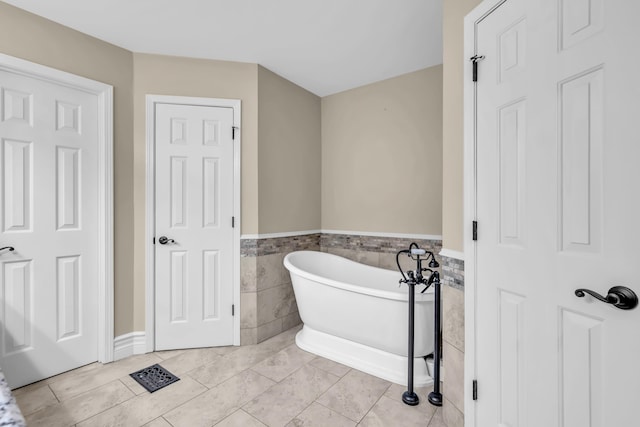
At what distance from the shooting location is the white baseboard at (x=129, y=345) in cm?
241

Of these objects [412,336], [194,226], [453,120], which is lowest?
[412,336]

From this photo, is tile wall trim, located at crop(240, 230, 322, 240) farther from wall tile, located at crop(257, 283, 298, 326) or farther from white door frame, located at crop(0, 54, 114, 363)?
white door frame, located at crop(0, 54, 114, 363)

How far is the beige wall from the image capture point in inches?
111

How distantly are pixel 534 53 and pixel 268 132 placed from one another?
7.20 feet

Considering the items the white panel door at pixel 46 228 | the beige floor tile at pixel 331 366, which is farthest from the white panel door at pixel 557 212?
the white panel door at pixel 46 228

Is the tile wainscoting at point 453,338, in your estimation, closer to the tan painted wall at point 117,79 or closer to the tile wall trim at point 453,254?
the tile wall trim at point 453,254

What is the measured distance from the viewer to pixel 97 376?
2.16m

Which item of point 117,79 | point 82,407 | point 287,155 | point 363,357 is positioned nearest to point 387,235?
point 363,357

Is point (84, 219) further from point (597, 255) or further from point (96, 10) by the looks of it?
point (597, 255)

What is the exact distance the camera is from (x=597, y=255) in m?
0.95

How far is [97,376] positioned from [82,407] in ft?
1.26

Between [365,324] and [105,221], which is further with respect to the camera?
[105,221]

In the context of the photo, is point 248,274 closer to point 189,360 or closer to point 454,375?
point 189,360

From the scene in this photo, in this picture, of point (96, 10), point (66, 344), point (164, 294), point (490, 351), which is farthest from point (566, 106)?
point (66, 344)
